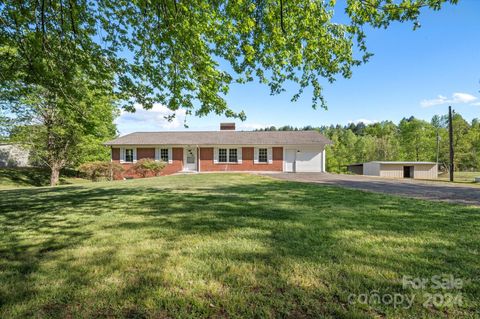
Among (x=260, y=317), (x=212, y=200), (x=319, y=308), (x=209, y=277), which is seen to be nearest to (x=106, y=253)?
(x=209, y=277)

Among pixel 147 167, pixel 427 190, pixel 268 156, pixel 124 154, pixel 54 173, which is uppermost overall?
pixel 124 154

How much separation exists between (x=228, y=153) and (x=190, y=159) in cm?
349

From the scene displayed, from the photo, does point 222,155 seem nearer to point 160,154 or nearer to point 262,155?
point 262,155

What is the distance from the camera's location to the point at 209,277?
2.42 metres

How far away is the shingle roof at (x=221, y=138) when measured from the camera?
20906mm

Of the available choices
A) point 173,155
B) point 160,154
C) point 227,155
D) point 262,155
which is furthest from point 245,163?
point 160,154

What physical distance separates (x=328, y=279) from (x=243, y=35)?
512 cm

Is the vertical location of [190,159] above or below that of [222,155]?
below

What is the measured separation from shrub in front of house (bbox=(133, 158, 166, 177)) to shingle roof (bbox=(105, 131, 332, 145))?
2.42 metres

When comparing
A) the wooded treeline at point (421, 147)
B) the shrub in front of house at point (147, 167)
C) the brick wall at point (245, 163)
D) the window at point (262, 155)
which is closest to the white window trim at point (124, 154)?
the shrub in front of house at point (147, 167)

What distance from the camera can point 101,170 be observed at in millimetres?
18688

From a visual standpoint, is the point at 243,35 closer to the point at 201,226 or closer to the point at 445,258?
the point at 201,226

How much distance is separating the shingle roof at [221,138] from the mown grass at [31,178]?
464cm

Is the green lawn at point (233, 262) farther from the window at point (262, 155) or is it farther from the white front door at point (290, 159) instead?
the window at point (262, 155)
